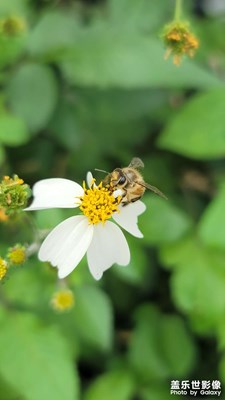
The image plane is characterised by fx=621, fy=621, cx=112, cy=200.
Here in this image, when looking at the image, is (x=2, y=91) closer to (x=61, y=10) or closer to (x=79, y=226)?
(x=61, y=10)

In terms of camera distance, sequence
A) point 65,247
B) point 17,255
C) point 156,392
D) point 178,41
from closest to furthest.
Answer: point 65,247 < point 17,255 < point 178,41 < point 156,392

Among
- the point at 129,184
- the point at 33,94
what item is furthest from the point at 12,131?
the point at 129,184

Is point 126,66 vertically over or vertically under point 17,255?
over

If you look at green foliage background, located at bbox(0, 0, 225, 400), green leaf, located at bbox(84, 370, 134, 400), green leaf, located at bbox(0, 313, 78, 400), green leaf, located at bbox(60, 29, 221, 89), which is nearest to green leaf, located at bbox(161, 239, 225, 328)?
green foliage background, located at bbox(0, 0, 225, 400)

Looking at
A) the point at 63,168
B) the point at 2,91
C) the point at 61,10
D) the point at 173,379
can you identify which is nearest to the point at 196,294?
the point at 173,379

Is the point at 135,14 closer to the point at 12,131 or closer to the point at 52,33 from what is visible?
the point at 52,33

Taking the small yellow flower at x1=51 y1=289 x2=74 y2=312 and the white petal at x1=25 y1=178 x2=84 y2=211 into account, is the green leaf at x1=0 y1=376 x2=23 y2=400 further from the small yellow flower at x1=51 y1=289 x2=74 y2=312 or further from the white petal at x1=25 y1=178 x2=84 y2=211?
the white petal at x1=25 y1=178 x2=84 y2=211
